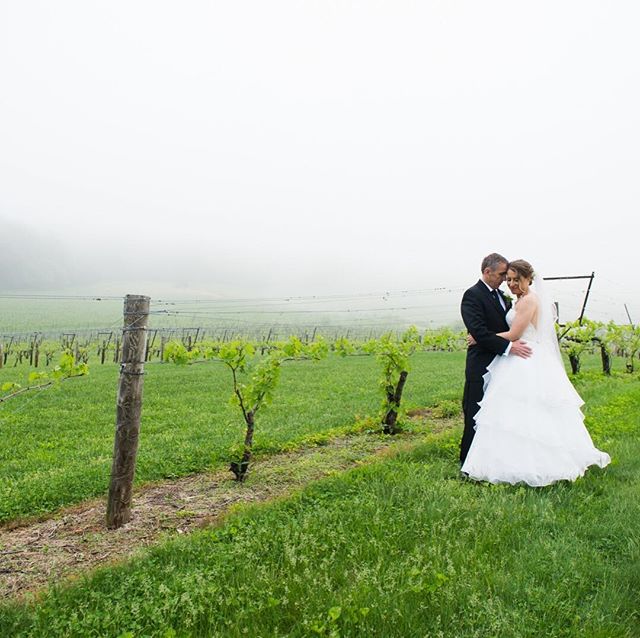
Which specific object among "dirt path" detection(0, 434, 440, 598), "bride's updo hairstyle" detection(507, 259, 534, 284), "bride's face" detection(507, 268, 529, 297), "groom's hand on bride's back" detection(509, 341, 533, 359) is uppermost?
"bride's updo hairstyle" detection(507, 259, 534, 284)

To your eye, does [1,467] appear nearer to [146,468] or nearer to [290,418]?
[146,468]

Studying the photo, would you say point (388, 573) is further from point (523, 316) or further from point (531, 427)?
point (523, 316)

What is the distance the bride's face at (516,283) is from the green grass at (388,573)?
224cm

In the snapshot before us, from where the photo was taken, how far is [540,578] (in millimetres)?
3520

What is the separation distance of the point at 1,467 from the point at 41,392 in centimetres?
802

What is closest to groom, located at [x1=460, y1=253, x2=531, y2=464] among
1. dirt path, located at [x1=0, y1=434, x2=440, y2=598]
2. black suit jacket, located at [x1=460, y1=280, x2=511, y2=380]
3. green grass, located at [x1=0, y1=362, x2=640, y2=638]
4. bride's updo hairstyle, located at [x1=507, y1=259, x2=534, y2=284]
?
black suit jacket, located at [x1=460, y1=280, x2=511, y2=380]

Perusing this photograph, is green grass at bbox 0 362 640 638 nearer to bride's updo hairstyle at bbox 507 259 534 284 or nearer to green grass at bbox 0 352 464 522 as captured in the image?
bride's updo hairstyle at bbox 507 259 534 284

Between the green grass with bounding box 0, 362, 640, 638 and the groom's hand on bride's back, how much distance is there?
1.53 m

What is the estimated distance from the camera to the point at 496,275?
6.13 meters

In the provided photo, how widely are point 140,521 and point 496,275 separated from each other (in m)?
4.90

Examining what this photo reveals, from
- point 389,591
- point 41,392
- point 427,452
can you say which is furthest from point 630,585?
point 41,392

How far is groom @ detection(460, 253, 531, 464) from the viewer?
6.04m

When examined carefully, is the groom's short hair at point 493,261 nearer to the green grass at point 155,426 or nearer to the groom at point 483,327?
the groom at point 483,327

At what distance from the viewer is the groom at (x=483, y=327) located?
6039 mm
